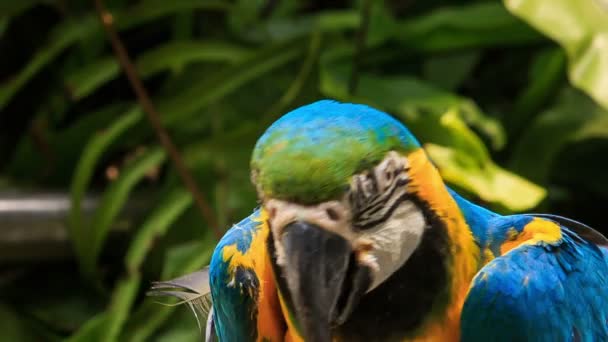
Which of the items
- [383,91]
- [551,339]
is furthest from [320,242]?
[383,91]

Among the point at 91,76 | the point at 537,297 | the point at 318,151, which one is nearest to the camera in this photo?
the point at 318,151

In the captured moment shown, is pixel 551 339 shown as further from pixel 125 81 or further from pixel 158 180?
pixel 125 81

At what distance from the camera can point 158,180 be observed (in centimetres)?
142

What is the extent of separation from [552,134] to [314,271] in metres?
0.86

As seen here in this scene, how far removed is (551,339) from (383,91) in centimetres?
80

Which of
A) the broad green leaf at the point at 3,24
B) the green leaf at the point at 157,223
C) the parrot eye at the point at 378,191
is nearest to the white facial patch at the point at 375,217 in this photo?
the parrot eye at the point at 378,191

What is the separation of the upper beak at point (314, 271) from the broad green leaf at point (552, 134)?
2.67 ft

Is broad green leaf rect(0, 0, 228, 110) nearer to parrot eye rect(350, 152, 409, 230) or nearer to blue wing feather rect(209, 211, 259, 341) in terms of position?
blue wing feather rect(209, 211, 259, 341)

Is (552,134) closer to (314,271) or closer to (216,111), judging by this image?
(216,111)

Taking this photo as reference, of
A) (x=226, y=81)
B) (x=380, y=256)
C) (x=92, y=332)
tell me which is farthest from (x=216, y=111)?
(x=380, y=256)

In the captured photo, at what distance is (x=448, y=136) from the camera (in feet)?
3.49

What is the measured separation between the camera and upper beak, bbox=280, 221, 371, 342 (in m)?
0.46

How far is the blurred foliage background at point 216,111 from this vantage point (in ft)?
3.61

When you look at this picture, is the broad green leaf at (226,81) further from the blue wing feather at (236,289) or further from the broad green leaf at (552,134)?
the blue wing feather at (236,289)
